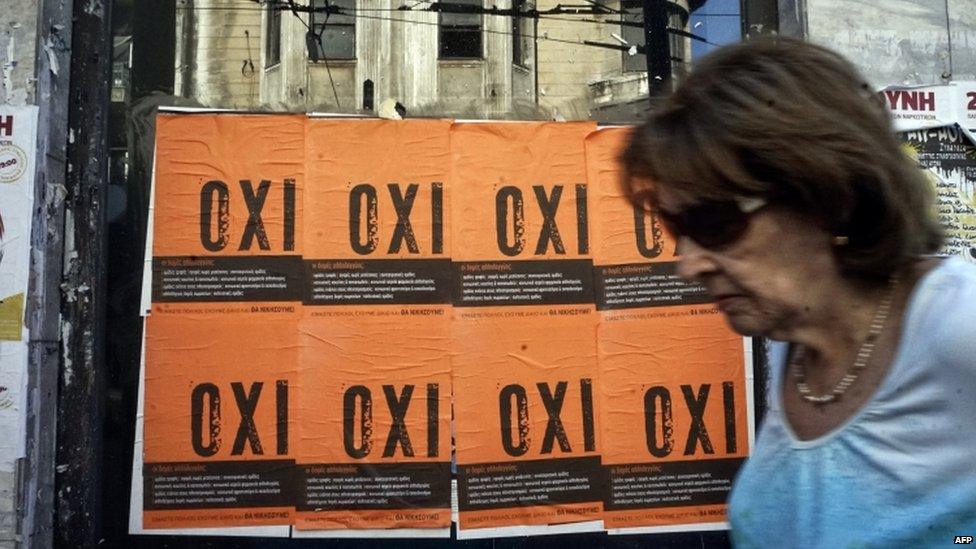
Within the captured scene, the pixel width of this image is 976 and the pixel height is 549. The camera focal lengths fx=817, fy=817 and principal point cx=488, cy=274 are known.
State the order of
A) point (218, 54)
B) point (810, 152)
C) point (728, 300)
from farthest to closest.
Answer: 1. point (218, 54)
2. point (728, 300)
3. point (810, 152)

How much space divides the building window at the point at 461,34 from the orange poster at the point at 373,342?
23.9 inches

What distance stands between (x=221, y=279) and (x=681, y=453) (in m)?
2.45

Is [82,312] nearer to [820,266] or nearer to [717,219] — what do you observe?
[717,219]

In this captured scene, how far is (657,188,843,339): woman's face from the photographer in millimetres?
1376

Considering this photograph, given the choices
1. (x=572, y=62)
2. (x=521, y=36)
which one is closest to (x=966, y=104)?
(x=572, y=62)

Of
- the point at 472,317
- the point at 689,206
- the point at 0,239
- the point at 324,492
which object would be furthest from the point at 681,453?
the point at 0,239

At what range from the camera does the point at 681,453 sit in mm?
4113

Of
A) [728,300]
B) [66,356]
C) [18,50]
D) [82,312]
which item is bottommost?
[66,356]

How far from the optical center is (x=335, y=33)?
422 centimetres

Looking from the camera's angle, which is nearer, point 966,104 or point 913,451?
point 913,451

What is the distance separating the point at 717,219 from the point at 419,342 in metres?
2.80

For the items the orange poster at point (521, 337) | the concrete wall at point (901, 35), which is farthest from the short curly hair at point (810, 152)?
the concrete wall at point (901, 35)

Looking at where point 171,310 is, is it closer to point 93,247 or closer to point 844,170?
point 93,247

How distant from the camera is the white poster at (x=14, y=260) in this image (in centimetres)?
369
